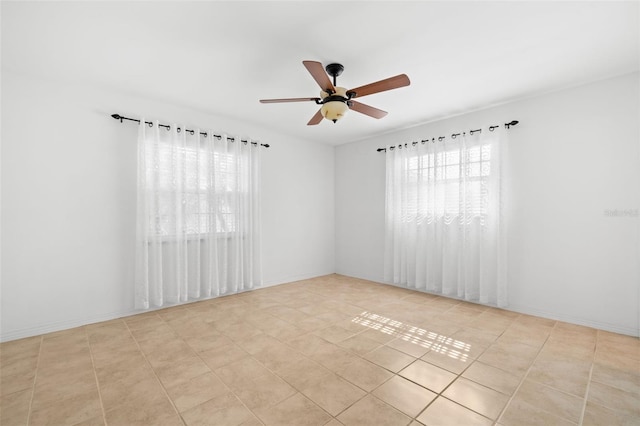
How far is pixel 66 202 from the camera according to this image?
301 cm

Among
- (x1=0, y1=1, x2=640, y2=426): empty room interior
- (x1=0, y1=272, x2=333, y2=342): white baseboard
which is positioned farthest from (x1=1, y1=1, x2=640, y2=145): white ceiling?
(x1=0, y1=272, x2=333, y2=342): white baseboard

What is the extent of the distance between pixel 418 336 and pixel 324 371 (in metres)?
1.14

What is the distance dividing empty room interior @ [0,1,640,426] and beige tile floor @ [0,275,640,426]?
21mm

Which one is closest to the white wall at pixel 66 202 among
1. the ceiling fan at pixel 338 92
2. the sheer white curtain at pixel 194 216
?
the sheer white curtain at pixel 194 216

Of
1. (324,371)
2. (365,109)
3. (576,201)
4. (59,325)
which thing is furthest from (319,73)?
(59,325)

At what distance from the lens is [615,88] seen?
2887mm

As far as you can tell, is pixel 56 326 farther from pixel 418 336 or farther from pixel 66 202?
pixel 418 336

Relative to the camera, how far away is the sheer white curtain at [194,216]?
341cm

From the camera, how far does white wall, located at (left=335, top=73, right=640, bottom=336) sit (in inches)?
111

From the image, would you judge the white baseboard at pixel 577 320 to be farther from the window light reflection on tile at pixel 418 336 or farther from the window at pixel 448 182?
the window light reflection on tile at pixel 418 336

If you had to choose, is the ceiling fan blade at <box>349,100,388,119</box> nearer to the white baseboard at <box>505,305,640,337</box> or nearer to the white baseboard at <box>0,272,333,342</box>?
the white baseboard at <box>505,305,640,337</box>

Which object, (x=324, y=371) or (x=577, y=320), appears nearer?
(x=324, y=371)

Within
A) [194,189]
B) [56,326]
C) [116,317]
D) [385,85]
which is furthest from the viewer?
[194,189]

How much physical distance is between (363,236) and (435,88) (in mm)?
2870
